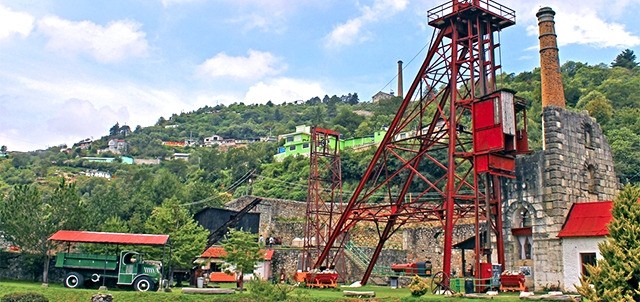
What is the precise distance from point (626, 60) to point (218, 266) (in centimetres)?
7750

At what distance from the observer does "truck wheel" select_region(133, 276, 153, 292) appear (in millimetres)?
26328

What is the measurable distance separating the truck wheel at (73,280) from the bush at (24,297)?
3.64 meters

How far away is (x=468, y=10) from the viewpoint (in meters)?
26.3

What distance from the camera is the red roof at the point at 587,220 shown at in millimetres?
23389

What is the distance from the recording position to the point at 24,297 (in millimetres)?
22281

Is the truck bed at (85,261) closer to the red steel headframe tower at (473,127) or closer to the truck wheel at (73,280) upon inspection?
the truck wheel at (73,280)

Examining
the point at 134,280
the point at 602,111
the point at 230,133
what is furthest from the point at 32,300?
the point at 230,133

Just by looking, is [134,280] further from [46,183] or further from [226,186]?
[46,183]

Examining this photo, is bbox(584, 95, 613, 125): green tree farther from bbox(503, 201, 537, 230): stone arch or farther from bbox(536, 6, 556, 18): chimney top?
bbox(503, 201, 537, 230): stone arch

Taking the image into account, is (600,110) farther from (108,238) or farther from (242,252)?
(108,238)

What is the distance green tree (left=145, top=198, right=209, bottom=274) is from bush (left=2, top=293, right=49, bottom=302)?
888 cm

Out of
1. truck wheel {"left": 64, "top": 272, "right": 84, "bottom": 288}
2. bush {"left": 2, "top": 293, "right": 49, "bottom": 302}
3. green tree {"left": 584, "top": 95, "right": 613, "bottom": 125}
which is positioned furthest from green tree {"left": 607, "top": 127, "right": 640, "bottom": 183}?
bush {"left": 2, "top": 293, "right": 49, "bottom": 302}

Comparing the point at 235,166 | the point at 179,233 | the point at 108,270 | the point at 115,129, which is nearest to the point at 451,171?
the point at 179,233

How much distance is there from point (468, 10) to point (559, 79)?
22808mm
